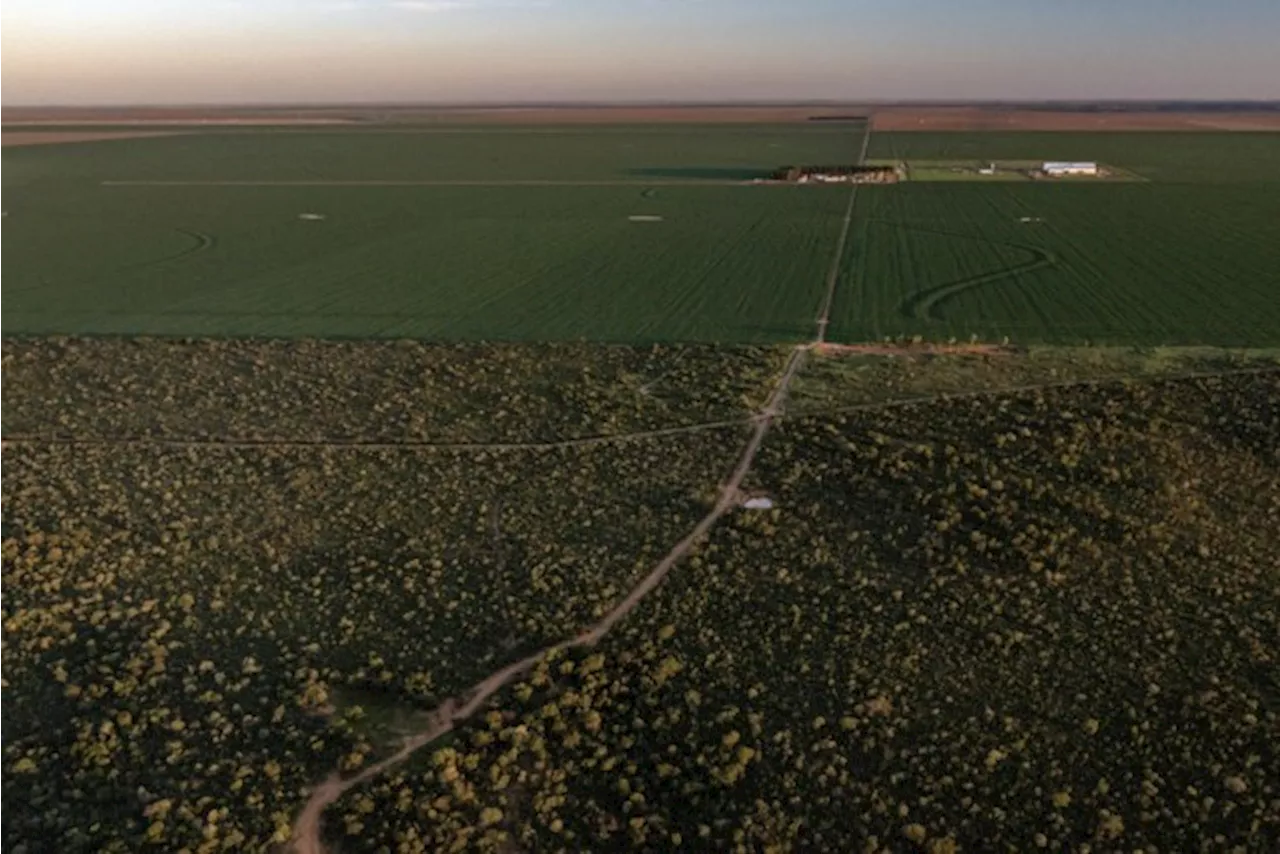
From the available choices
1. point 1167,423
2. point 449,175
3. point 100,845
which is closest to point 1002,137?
point 449,175

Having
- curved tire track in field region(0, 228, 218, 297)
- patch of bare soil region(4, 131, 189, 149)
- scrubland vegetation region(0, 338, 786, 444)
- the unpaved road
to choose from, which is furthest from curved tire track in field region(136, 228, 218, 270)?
patch of bare soil region(4, 131, 189, 149)

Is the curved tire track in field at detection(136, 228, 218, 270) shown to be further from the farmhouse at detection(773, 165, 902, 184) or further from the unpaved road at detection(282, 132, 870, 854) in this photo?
the farmhouse at detection(773, 165, 902, 184)

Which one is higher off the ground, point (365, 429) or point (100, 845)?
point (365, 429)

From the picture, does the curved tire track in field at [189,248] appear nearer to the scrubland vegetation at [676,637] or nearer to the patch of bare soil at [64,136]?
the scrubland vegetation at [676,637]

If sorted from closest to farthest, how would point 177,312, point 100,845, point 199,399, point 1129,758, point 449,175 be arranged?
point 100,845
point 1129,758
point 199,399
point 177,312
point 449,175

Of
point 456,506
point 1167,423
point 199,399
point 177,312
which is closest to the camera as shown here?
point 456,506

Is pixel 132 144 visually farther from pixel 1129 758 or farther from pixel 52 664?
pixel 1129 758
